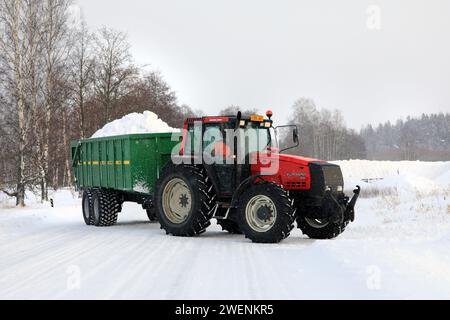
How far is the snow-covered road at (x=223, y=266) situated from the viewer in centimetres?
616

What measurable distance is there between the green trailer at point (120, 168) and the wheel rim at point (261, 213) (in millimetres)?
2937

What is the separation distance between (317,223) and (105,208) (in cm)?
607

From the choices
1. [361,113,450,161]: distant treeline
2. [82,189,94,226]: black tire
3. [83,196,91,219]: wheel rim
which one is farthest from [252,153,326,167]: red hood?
[361,113,450,161]: distant treeline

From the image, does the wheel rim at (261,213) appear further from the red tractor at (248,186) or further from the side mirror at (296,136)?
the side mirror at (296,136)

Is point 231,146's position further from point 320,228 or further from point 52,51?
point 52,51

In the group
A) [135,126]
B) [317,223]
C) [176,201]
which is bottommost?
[317,223]

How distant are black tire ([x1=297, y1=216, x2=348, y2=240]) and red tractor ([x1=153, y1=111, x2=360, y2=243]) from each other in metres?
0.02

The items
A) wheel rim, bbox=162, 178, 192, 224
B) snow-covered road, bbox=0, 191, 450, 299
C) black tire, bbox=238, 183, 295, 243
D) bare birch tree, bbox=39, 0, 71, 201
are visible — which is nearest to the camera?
snow-covered road, bbox=0, 191, 450, 299

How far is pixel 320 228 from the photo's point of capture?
1155 cm

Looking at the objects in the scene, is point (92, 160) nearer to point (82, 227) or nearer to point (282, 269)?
point (82, 227)

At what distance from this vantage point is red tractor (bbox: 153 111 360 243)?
10.5 metres

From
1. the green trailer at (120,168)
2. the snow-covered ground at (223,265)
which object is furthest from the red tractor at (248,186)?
the green trailer at (120,168)

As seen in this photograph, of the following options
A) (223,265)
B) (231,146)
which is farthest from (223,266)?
(231,146)

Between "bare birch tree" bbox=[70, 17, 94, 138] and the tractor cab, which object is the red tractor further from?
"bare birch tree" bbox=[70, 17, 94, 138]
